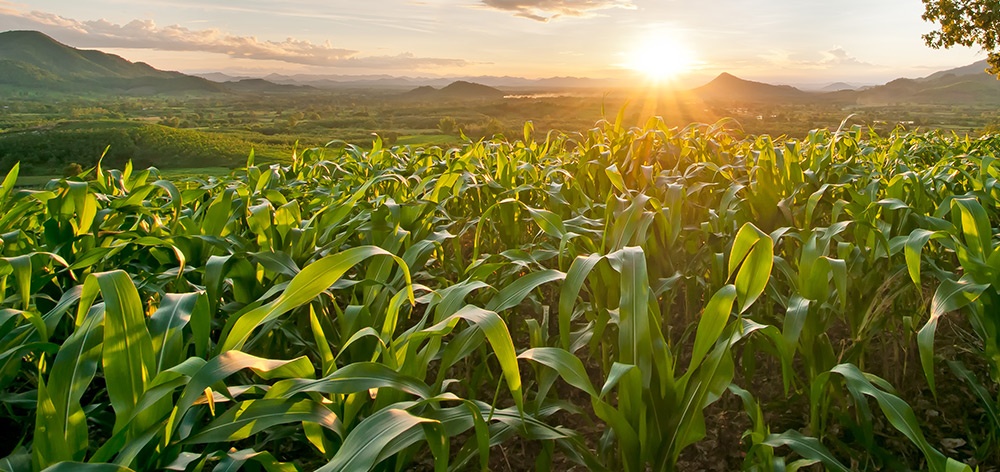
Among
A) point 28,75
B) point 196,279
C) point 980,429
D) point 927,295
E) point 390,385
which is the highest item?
point 28,75

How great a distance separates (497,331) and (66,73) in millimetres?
145773

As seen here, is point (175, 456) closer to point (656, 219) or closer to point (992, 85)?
point (656, 219)

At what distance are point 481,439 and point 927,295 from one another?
288 centimetres

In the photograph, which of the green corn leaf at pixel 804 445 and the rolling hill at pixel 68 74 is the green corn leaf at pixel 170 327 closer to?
the green corn leaf at pixel 804 445

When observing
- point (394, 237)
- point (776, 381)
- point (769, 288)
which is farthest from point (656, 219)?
point (394, 237)

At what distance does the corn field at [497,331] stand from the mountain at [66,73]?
89081mm

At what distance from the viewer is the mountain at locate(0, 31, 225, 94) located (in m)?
91.1

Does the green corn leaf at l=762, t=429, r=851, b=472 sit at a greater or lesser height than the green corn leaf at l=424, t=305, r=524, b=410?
lesser

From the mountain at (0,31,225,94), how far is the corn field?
89.1 meters

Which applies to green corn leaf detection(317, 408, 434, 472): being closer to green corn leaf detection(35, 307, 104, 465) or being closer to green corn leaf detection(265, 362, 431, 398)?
green corn leaf detection(265, 362, 431, 398)

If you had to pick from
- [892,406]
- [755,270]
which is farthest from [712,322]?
[892,406]

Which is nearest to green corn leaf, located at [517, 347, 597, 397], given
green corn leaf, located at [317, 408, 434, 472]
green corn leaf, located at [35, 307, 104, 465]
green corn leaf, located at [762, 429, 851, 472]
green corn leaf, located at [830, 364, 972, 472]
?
green corn leaf, located at [317, 408, 434, 472]

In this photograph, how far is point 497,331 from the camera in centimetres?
96

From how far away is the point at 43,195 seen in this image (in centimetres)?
237
